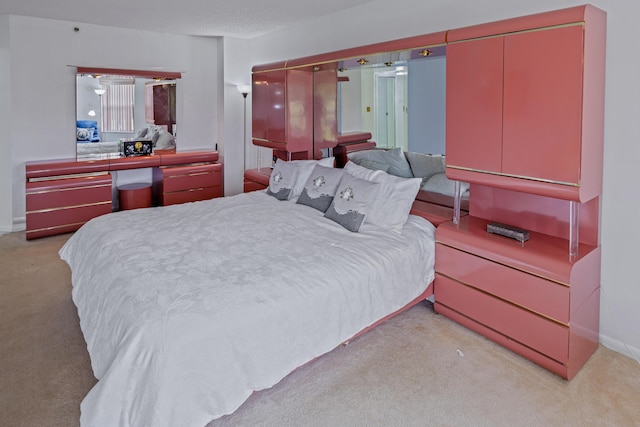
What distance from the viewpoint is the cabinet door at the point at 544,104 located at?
2168 millimetres

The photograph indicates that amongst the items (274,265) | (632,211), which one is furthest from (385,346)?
(632,211)

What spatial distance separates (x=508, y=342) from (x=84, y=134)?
5366mm

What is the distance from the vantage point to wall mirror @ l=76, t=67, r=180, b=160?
5.31 m

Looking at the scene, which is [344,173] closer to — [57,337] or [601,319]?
[601,319]

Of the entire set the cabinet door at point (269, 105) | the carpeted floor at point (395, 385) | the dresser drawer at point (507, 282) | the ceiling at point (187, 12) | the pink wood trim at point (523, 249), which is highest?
the ceiling at point (187, 12)

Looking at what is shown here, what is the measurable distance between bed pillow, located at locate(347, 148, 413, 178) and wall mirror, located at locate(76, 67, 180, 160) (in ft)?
10.8

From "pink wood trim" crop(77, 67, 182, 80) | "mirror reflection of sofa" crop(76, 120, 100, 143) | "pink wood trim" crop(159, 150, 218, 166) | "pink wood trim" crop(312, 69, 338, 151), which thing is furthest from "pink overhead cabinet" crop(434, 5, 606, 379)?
"mirror reflection of sofa" crop(76, 120, 100, 143)

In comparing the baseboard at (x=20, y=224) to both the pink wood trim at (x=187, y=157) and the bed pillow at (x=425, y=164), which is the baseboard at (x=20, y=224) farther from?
the bed pillow at (x=425, y=164)

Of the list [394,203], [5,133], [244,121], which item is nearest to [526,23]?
[394,203]

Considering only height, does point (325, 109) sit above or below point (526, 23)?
below

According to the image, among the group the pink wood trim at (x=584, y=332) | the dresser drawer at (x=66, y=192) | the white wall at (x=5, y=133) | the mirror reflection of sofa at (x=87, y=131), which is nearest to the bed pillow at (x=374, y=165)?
the pink wood trim at (x=584, y=332)

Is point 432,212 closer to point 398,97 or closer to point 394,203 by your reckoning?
point 394,203

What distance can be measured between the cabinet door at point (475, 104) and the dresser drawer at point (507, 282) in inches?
23.9

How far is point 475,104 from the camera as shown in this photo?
8.66 feet
